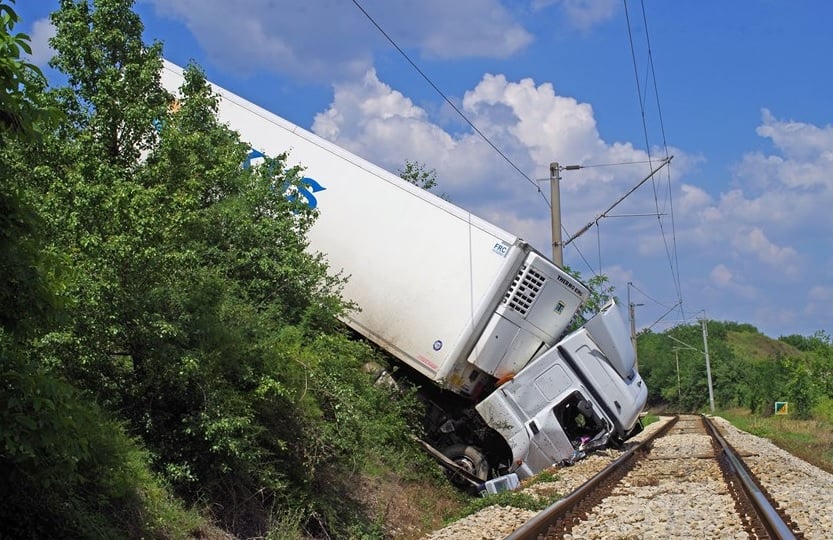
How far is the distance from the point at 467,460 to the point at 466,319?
267 centimetres

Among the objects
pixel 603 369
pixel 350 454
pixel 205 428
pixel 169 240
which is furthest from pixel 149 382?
pixel 603 369

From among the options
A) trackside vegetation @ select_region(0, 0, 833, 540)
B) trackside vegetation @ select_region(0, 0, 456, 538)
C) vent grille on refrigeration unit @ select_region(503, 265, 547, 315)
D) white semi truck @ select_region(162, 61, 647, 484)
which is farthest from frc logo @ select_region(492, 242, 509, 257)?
trackside vegetation @ select_region(0, 0, 456, 538)

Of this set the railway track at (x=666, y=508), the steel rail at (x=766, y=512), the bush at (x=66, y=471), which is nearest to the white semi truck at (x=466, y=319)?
the railway track at (x=666, y=508)

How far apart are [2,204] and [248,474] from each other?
5.44m

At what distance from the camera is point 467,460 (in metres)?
16.3

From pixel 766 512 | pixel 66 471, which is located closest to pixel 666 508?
pixel 766 512

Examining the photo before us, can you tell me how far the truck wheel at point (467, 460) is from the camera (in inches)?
639

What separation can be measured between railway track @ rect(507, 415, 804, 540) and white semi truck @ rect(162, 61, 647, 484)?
1.64 m

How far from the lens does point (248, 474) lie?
10.1 metres

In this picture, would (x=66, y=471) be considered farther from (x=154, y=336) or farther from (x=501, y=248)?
(x=501, y=248)

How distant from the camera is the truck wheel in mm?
16219

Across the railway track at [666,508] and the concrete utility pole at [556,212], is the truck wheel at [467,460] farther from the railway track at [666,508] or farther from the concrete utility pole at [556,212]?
the concrete utility pole at [556,212]

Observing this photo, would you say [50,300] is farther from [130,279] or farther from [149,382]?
[149,382]

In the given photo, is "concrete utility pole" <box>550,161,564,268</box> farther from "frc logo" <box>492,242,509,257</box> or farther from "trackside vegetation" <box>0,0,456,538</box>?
"trackside vegetation" <box>0,0,456,538</box>
